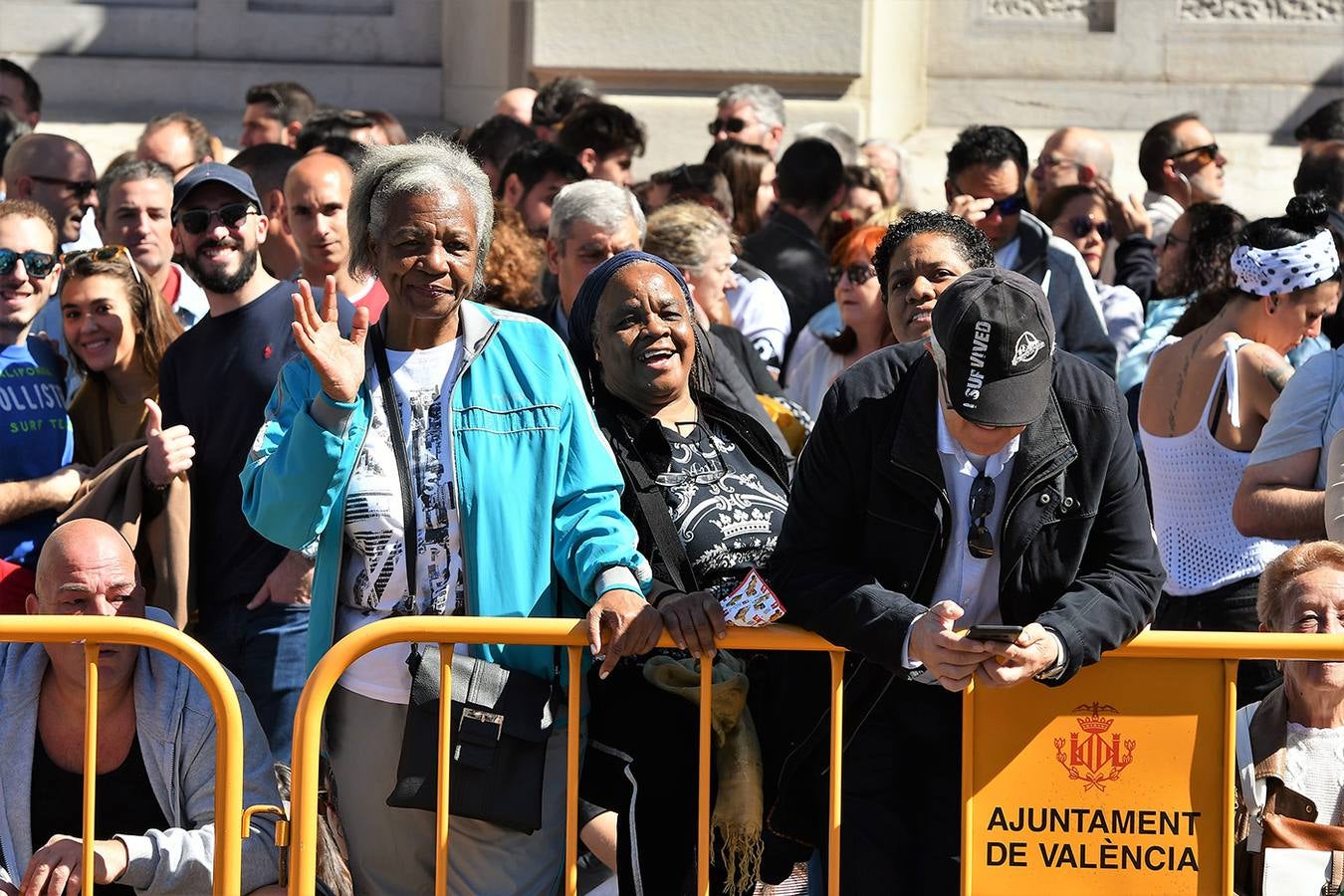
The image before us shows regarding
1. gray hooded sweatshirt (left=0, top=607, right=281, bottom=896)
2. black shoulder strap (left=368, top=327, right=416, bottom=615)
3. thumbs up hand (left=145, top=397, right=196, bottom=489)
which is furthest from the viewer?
thumbs up hand (left=145, top=397, right=196, bottom=489)

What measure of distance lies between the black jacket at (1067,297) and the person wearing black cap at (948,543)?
2457mm

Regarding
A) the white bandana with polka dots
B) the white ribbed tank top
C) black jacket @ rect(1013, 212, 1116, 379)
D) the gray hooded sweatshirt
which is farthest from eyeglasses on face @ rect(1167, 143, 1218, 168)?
the gray hooded sweatshirt

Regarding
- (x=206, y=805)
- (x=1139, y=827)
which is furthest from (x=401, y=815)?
(x=1139, y=827)

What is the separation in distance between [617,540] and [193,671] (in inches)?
34.8

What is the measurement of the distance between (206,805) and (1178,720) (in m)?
2.06

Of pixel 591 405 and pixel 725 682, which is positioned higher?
pixel 591 405

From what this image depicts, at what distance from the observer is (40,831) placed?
13.4ft

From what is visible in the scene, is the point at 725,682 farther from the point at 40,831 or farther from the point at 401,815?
the point at 40,831

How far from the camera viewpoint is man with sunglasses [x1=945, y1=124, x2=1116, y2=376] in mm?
6246

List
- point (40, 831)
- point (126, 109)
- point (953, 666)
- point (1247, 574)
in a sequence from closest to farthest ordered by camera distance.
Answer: point (953, 666) → point (40, 831) → point (1247, 574) → point (126, 109)

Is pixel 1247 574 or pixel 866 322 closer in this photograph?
pixel 1247 574

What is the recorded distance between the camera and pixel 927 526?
12.1 feet

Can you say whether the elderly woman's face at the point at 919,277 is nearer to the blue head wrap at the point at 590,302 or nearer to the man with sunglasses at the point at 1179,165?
the blue head wrap at the point at 590,302

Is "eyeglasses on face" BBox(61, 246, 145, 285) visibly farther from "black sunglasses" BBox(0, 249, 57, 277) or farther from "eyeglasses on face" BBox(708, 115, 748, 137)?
"eyeglasses on face" BBox(708, 115, 748, 137)
